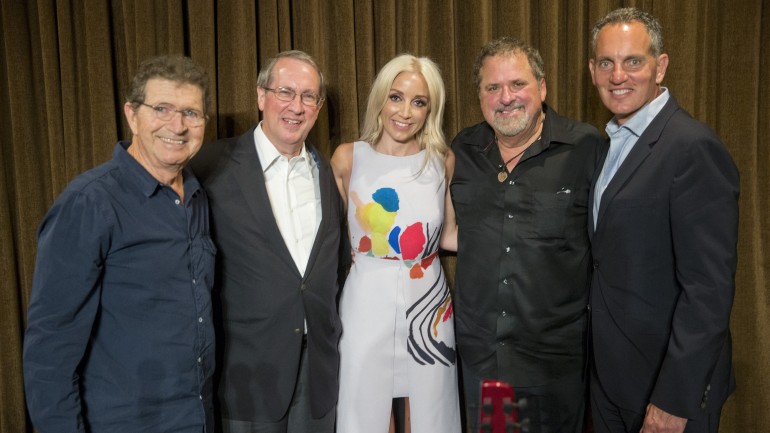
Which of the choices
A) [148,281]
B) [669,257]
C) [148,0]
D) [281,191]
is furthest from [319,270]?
[148,0]

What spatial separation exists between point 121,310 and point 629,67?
1.66 meters

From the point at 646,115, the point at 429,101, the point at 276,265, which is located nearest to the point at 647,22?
the point at 646,115

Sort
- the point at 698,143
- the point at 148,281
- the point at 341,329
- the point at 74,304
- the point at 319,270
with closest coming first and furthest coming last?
the point at 74,304 < the point at 148,281 < the point at 698,143 < the point at 319,270 < the point at 341,329

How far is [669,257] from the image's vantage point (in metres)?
1.78

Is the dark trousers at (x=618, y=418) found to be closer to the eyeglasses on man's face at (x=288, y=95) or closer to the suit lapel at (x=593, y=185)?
the suit lapel at (x=593, y=185)

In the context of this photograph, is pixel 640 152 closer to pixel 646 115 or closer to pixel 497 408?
pixel 646 115

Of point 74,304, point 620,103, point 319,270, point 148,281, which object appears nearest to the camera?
point 74,304

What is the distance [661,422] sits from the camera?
69.0 inches

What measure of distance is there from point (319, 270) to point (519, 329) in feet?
2.46

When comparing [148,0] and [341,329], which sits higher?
[148,0]

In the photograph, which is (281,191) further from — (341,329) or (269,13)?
(269,13)

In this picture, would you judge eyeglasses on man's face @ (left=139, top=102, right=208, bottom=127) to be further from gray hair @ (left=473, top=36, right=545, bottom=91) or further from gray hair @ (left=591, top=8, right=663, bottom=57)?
gray hair @ (left=591, top=8, right=663, bottom=57)

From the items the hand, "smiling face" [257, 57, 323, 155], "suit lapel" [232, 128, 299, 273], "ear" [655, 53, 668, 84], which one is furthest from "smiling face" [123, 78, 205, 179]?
the hand

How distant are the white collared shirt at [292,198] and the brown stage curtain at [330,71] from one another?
0.57 metres
